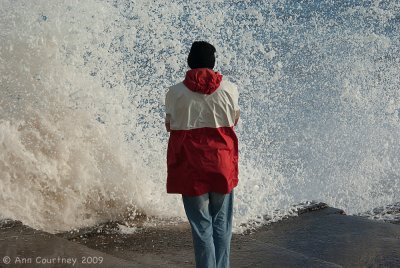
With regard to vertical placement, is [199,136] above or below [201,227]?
above

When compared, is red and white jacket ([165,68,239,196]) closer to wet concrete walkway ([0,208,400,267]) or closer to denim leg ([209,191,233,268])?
denim leg ([209,191,233,268])

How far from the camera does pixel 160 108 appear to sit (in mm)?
8023

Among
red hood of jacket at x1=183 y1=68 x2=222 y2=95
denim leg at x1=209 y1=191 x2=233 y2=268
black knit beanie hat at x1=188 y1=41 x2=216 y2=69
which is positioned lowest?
denim leg at x1=209 y1=191 x2=233 y2=268

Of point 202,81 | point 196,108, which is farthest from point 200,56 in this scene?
point 196,108

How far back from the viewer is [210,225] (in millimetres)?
3176

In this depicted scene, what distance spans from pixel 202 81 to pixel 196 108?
0.14 metres

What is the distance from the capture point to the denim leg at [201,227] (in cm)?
311

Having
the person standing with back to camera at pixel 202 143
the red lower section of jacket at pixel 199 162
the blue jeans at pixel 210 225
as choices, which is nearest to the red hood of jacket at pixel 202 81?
the person standing with back to camera at pixel 202 143

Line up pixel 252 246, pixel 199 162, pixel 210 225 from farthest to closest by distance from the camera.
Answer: pixel 252 246 → pixel 210 225 → pixel 199 162

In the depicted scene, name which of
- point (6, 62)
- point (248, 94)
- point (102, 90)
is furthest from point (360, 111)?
point (6, 62)

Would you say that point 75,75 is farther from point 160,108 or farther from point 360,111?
point 360,111

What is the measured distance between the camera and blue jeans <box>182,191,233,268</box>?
3.12 meters

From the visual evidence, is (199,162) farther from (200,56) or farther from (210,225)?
(200,56)

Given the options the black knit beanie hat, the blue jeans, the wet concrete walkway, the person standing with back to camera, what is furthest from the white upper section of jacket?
the wet concrete walkway
